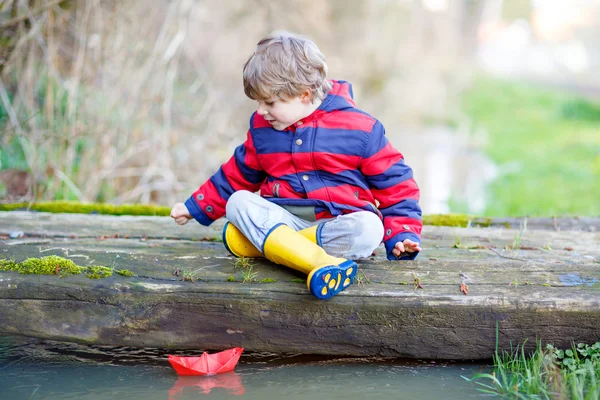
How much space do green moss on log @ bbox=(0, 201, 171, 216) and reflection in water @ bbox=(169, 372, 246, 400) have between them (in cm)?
154

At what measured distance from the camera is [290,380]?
231 centimetres

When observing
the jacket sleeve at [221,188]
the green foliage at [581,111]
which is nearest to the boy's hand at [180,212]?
the jacket sleeve at [221,188]

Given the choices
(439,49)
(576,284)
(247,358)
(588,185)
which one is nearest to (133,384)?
(247,358)

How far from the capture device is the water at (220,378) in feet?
7.15

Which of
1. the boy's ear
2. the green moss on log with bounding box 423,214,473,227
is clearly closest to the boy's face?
the boy's ear

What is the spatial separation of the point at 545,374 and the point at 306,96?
130cm

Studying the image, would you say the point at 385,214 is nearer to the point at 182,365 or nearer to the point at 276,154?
the point at 276,154

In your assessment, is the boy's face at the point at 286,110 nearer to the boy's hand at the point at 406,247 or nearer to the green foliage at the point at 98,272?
the boy's hand at the point at 406,247

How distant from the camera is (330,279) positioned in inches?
87.9

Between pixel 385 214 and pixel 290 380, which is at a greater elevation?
pixel 385 214

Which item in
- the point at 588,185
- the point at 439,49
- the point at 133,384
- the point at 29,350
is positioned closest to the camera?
the point at 133,384

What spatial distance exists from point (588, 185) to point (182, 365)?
7.79 m

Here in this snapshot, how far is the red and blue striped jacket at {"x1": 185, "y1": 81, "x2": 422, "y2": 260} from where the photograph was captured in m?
2.59

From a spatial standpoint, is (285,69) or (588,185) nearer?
(285,69)
